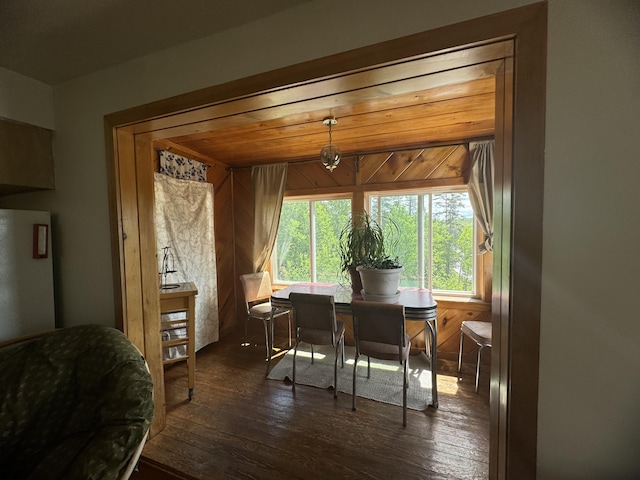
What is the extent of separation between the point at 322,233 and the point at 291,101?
2.25m

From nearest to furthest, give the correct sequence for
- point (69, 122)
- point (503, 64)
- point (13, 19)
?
point (503, 64)
point (13, 19)
point (69, 122)

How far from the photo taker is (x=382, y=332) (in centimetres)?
188

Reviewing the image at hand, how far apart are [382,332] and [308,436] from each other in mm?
841

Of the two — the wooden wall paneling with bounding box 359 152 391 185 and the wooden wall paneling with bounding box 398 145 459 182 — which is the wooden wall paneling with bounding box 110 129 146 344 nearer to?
the wooden wall paneling with bounding box 359 152 391 185

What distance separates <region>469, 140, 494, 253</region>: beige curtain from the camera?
246cm

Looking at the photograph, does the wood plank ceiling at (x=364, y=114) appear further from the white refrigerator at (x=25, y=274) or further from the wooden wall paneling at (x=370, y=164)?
the white refrigerator at (x=25, y=274)

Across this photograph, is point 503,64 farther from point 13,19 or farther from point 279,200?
point 279,200

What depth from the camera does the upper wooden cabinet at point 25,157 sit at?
4.69 ft

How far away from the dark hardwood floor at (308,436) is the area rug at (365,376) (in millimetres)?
93

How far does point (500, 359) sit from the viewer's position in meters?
0.89

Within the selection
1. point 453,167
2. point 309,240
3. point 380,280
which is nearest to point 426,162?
point 453,167

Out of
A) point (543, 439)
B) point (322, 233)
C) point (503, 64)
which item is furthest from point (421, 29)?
point (322, 233)

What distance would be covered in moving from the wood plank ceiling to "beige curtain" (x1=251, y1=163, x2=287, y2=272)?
17 cm

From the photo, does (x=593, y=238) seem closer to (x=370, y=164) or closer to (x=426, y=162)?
(x=426, y=162)
